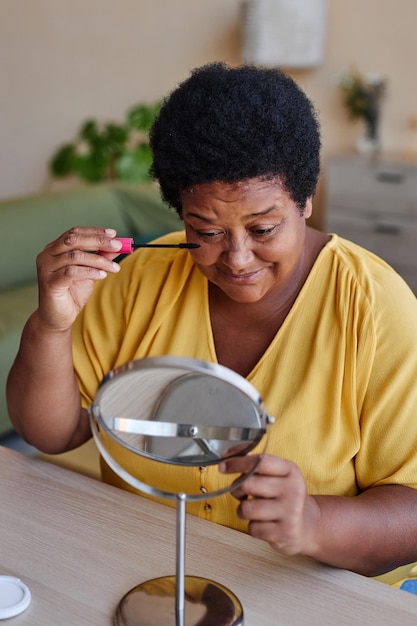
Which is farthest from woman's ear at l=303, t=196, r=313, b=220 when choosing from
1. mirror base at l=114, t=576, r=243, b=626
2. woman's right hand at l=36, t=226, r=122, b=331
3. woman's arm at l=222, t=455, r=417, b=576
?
mirror base at l=114, t=576, r=243, b=626

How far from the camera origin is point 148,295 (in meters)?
1.28

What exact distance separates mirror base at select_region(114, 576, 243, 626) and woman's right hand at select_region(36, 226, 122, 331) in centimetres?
39

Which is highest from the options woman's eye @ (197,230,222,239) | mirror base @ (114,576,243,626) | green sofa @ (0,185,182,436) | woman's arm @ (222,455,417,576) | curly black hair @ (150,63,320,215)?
curly black hair @ (150,63,320,215)

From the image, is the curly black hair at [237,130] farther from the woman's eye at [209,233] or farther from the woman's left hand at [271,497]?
the woman's left hand at [271,497]

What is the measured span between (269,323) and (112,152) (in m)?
4.24

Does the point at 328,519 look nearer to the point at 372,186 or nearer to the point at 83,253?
the point at 83,253

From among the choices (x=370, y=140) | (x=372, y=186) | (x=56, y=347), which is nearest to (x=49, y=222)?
(x=372, y=186)

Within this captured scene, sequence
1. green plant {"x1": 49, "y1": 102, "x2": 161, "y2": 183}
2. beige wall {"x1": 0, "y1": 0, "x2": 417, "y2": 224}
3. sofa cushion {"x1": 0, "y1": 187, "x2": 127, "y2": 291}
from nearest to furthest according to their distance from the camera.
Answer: sofa cushion {"x1": 0, "y1": 187, "x2": 127, "y2": 291}, beige wall {"x1": 0, "y1": 0, "x2": 417, "y2": 224}, green plant {"x1": 49, "y1": 102, "x2": 161, "y2": 183}

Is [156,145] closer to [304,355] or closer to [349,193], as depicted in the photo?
[304,355]

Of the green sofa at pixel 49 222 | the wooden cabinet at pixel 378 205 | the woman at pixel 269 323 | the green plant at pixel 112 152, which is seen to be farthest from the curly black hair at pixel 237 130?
the green plant at pixel 112 152

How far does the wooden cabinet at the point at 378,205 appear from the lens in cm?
428

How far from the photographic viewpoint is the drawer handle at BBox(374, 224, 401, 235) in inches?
172

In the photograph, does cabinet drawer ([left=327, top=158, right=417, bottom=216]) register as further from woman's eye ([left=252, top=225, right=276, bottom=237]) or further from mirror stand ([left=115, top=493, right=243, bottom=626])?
mirror stand ([left=115, top=493, right=243, bottom=626])

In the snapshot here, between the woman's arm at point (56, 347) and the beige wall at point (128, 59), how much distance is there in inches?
148
